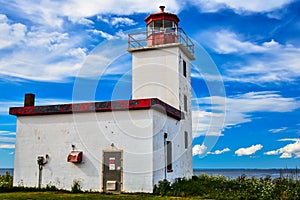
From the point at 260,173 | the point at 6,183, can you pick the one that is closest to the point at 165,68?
the point at 6,183

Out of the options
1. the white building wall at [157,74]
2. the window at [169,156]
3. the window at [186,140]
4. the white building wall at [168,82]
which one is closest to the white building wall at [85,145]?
the window at [169,156]

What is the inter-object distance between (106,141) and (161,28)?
23.9 ft

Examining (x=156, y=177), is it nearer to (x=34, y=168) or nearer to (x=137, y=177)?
(x=137, y=177)

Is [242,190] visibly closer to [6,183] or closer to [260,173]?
[6,183]

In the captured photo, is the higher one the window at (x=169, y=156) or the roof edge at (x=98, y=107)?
the roof edge at (x=98, y=107)

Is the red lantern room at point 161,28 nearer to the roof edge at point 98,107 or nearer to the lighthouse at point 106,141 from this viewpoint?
the lighthouse at point 106,141

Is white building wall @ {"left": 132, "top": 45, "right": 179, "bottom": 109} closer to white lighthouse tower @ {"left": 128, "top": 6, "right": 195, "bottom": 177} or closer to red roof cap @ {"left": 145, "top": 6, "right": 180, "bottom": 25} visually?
white lighthouse tower @ {"left": 128, "top": 6, "right": 195, "bottom": 177}

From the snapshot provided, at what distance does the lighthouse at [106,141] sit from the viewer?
13.6 m

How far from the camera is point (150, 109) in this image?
13516 millimetres

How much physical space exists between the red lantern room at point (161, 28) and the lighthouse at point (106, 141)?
2.57 ft

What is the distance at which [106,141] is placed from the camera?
14.1 m

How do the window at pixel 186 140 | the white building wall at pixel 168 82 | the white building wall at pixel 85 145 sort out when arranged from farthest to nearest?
the window at pixel 186 140
the white building wall at pixel 168 82
the white building wall at pixel 85 145

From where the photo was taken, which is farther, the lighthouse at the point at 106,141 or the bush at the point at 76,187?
the bush at the point at 76,187

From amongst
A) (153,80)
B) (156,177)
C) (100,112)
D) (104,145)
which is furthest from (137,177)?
(153,80)
